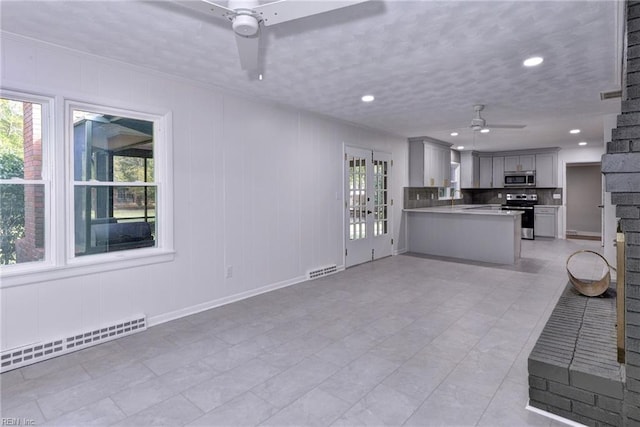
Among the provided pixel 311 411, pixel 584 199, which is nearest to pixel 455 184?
pixel 584 199

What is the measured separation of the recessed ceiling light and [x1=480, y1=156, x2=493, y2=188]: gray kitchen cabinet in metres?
7.63

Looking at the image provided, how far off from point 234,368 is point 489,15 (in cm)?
306

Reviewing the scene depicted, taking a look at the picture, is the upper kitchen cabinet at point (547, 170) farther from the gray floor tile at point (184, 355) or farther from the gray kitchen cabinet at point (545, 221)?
the gray floor tile at point (184, 355)

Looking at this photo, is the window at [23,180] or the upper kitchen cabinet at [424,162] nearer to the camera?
the window at [23,180]

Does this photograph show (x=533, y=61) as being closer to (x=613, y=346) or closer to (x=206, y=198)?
(x=613, y=346)

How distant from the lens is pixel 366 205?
249 inches

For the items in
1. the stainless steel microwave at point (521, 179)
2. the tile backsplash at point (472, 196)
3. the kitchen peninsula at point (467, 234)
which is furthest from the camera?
the stainless steel microwave at point (521, 179)

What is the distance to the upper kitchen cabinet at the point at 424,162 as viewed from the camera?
7473 mm

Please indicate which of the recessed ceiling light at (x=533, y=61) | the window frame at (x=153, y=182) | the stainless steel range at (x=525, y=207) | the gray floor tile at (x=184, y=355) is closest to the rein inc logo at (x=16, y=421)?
the gray floor tile at (x=184, y=355)

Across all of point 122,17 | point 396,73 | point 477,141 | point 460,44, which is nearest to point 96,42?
point 122,17

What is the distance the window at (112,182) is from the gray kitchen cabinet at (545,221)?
9.58 meters

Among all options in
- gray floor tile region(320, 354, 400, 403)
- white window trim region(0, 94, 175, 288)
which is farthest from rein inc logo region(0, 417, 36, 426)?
gray floor tile region(320, 354, 400, 403)

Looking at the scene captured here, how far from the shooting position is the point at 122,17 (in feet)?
7.70

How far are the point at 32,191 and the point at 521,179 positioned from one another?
1035cm
